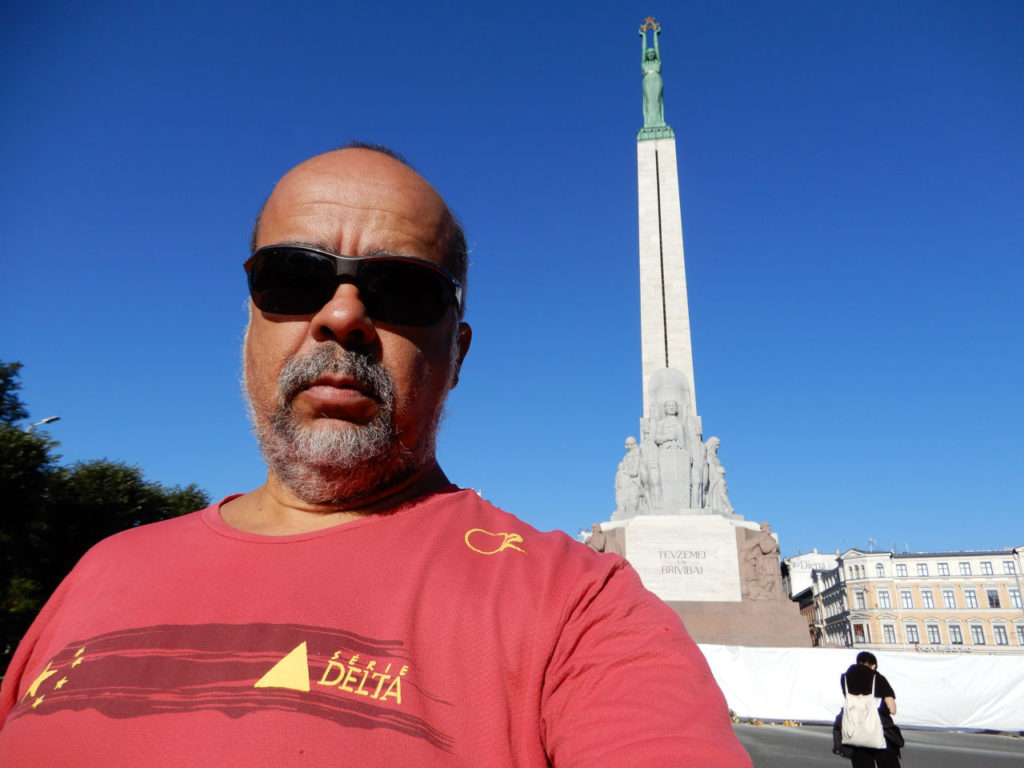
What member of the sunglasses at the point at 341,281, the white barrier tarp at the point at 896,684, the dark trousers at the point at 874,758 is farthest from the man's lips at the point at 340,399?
the white barrier tarp at the point at 896,684

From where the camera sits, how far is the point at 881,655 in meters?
11.5

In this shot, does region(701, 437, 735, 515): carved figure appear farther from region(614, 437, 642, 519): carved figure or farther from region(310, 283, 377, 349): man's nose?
region(310, 283, 377, 349): man's nose

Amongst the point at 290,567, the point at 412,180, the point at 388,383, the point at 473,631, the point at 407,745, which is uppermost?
the point at 412,180

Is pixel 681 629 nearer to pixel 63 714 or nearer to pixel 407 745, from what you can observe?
pixel 407 745

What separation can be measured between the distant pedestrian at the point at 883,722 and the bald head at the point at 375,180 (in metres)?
6.18

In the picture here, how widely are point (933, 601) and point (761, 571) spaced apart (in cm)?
6098

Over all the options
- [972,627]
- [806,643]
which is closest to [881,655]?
[806,643]

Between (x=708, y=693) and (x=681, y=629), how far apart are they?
5.1 inches

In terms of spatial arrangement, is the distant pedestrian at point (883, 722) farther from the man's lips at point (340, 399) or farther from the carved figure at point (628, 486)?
the carved figure at point (628, 486)

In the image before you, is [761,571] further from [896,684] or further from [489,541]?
[489,541]

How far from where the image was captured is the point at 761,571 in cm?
1384

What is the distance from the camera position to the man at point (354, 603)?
913 millimetres

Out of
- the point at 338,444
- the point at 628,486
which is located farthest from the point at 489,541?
the point at 628,486

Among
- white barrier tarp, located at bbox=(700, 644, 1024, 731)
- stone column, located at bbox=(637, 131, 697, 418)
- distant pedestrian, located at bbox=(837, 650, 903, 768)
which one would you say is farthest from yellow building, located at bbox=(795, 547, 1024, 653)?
distant pedestrian, located at bbox=(837, 650, 903, 768)
